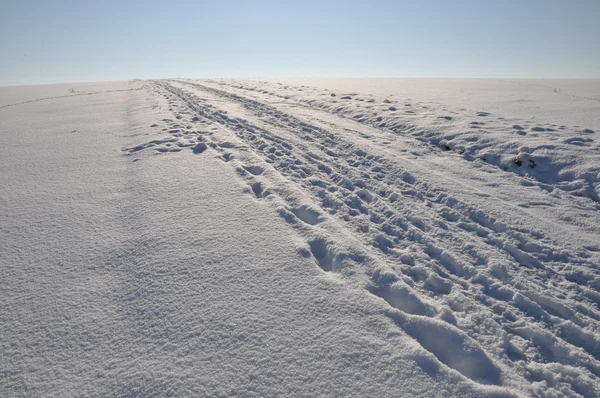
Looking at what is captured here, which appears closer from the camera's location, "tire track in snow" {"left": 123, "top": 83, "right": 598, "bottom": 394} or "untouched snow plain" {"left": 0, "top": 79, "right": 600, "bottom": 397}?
"untouched snow plain" {"left": 0, "top": 79, "right": 600, "bottom": 397}

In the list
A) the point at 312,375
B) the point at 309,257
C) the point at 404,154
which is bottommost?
the point at 312,375

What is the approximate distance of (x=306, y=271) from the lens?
2709 mm

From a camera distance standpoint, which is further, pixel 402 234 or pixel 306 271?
pixel 402 234

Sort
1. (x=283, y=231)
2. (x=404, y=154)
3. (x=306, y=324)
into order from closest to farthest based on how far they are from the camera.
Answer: (x=306, y=324)
(x=283, y=231)
(x=404, y=154)

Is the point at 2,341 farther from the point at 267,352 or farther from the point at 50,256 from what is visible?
the point at 267,352

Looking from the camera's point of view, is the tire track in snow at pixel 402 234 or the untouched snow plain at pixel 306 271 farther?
the tire track in snow at pixel 402 234

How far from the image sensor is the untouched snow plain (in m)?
1.91

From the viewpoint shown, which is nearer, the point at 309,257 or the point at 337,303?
the point at 337,303

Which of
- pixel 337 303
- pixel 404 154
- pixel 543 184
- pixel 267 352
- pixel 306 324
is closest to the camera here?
pixel 267 352

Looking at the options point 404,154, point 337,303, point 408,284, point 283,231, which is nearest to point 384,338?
point 337,303

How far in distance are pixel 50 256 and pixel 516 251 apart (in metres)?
4.13

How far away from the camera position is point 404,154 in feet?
18.9

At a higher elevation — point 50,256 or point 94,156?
point 94,156

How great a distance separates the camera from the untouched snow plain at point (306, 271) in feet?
6.27
